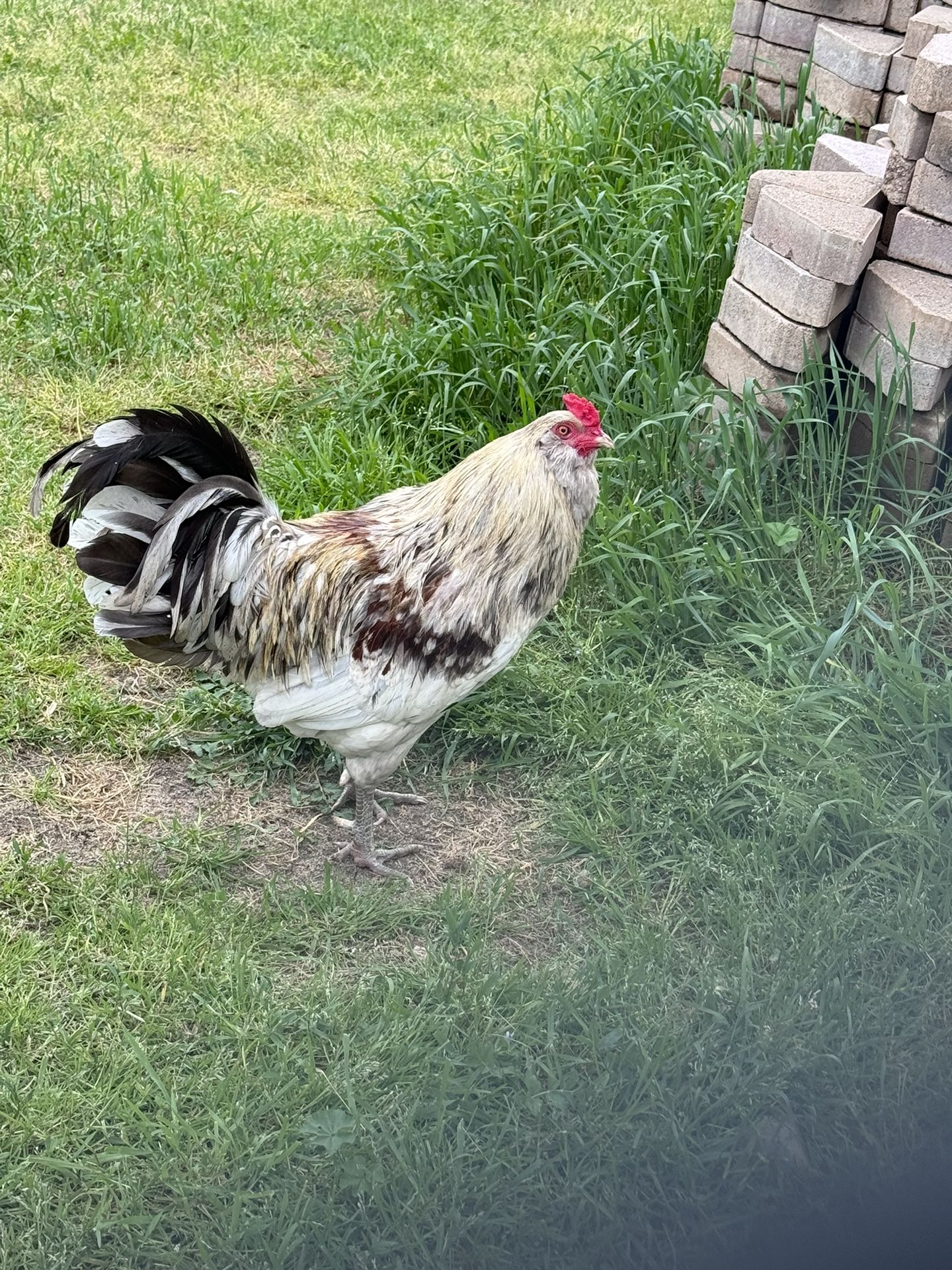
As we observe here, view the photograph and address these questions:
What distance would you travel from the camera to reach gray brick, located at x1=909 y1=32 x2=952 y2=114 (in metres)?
3.35

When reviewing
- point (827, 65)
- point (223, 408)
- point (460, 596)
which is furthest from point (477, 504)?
point (827, 65)

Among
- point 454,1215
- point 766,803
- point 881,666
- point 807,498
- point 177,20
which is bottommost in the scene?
point 454,1215

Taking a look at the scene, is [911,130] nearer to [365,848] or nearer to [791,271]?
[791,271]

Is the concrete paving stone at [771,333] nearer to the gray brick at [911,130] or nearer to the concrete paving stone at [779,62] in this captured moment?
the gray brick at [911,130]

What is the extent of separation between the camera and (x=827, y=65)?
498 centimetres

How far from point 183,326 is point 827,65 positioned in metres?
2.90

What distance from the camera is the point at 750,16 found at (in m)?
5.26

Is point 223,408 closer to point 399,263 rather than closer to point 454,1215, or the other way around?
point 399,263

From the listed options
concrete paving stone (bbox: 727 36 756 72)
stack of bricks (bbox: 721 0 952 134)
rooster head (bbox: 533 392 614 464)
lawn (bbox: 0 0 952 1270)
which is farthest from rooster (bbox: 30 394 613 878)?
concrete paving stone (bbox: 727 36 756 72)

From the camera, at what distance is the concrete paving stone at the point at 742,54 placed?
5.31 meters

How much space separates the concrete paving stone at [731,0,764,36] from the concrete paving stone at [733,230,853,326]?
1.98 m

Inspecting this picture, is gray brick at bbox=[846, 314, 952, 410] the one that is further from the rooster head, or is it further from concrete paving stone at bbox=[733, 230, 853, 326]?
the rooster head

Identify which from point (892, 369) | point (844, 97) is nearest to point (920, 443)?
point (892, 369)

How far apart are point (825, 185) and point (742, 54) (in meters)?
1.92
